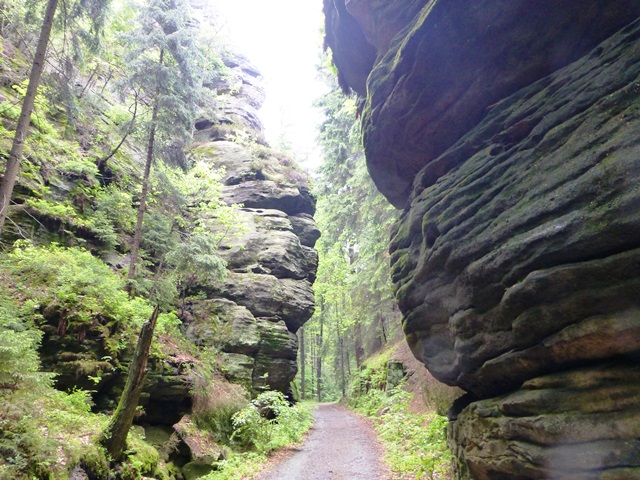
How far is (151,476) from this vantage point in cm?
712

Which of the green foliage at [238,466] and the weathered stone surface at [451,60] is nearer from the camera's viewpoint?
the weathered stone surface at [451,60]

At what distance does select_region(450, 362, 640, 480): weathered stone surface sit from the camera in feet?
12.2

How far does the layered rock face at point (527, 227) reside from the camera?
394 cm

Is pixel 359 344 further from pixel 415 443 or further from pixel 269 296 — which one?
pixel 415 443

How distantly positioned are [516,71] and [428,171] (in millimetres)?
2597

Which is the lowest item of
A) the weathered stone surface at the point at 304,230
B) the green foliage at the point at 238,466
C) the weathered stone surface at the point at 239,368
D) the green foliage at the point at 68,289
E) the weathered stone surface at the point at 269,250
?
the green foliage at the point at 238,466

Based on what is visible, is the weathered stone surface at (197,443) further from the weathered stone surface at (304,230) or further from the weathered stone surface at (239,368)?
the weathered stone surface at (304,230)

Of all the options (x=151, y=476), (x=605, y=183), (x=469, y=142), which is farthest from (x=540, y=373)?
(x=151, y=476)

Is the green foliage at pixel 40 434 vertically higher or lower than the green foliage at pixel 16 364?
lower

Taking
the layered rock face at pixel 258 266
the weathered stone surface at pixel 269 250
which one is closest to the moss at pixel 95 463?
the layered rock face at pixel 258 266

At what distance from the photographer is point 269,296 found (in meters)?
16.8

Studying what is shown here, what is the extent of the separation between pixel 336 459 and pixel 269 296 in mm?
8434

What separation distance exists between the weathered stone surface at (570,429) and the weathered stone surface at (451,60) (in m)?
5.05

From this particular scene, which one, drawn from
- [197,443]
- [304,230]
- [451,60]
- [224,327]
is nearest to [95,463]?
[197,443]
